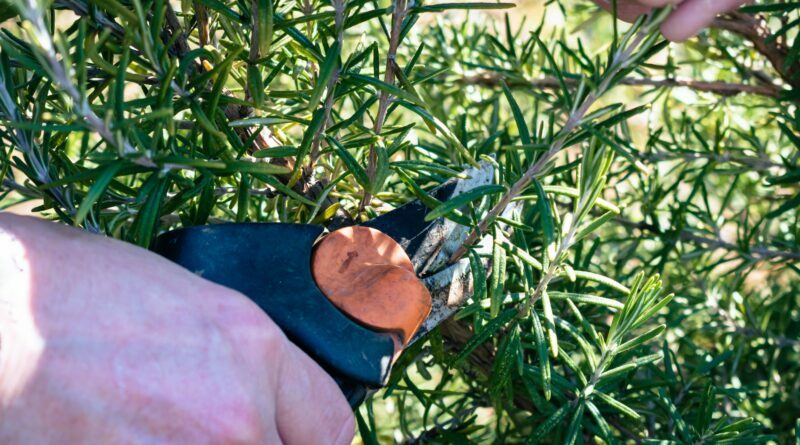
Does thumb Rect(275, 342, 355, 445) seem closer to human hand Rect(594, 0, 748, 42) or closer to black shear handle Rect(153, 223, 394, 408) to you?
black shear handle Rect(153, 223, 394, 408)

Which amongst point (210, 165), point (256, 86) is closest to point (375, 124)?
point (256, 86)

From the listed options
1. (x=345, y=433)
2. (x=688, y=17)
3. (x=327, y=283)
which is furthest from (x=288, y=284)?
(x=688, y=17)

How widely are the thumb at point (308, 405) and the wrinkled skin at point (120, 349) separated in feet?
0.07

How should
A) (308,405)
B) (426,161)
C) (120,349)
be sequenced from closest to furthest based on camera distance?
(120,349) < (308,405) < (426,161)

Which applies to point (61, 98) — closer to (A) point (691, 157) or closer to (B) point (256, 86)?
(B) point (256, 86)

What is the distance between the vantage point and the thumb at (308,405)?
730 millimetres

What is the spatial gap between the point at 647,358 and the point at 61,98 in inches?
29.8

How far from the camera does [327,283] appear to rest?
2.78 ft

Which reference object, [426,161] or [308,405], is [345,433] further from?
[426,161]

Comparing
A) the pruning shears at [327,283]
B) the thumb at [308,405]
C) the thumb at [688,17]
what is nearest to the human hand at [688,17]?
the thumb at [688,17]

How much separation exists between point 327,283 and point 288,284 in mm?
41

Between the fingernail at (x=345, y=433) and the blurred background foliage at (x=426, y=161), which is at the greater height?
the blurred background foliage at (x=426, y=161)

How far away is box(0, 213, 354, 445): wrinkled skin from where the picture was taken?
2.07 ft

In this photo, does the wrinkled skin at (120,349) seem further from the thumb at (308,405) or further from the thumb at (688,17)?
the thumb at (688,17)
